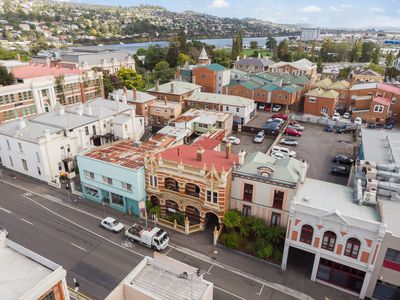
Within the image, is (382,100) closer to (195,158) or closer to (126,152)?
(195,158)

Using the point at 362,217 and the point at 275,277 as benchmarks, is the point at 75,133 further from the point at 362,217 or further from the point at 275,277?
the point at 362,217

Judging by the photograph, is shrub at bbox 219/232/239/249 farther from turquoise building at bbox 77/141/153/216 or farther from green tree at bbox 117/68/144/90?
green tree at bbox 117/68/144/90

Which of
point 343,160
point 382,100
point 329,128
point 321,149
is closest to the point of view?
point 343,160

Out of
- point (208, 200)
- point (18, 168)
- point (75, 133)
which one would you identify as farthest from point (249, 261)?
point (18, 168)

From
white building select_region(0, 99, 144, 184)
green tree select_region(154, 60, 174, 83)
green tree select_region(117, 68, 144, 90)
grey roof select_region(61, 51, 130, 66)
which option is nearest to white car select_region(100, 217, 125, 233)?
white building select_region(0, 99, 144, 184)

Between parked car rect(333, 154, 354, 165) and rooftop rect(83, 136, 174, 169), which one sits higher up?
rooftop rect(83, 136, 174, 169)

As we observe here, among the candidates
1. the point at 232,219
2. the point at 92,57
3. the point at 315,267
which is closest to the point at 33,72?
the point at 92,57
